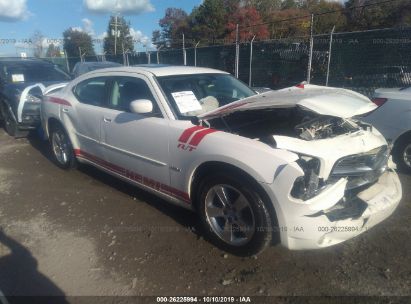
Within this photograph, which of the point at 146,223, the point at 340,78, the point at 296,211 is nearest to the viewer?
the point at 296,211

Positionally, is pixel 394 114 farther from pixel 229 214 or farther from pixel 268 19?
pixel 268 19

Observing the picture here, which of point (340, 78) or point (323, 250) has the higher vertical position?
point (340, 78)

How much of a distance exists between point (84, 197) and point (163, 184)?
56.9 inches

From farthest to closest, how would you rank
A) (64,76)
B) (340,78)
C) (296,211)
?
(340,78) < (64,76) < (296,211)

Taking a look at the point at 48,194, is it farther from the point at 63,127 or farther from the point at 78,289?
the point at 78,289

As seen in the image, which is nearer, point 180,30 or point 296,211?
point 296,211

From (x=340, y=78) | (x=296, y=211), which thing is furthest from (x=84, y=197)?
(x=340, y=78)

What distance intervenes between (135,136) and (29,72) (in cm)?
557

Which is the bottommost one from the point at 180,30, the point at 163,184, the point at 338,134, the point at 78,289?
the point at 78,289

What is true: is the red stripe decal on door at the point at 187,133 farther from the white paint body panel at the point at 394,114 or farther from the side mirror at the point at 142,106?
the white paint body panel at the point at 394,114

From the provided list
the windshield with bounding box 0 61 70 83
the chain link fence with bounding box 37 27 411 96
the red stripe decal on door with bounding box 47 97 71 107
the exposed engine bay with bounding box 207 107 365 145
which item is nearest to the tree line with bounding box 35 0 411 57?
the chain link fence with bounding box 37 27 411 96

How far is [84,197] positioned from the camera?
4305mm

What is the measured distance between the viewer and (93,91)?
444 centimetres

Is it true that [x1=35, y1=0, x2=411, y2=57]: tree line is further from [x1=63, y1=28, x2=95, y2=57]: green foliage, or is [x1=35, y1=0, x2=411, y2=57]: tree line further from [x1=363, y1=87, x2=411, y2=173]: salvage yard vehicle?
[x1=363, y1=87, x2=411, y2=173]: salvage yard vehicle
